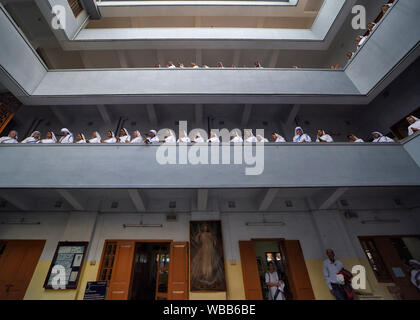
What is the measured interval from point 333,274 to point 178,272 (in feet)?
17.0

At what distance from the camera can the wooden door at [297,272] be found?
271 inches

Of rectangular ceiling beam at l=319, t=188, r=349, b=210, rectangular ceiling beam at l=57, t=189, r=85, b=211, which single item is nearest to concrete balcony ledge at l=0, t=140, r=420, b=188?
rectangular ceiling beam at l=57, t=189, r=85, b=211

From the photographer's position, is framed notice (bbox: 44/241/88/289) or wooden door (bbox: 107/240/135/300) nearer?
framed notice (bbox: 44/241/88/289)

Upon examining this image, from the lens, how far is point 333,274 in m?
6.63

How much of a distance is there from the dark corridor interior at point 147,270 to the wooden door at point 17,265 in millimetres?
3508

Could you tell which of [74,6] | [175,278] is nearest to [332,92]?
[175,278]

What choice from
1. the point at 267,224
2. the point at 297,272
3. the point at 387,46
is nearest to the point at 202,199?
the point at 267,224

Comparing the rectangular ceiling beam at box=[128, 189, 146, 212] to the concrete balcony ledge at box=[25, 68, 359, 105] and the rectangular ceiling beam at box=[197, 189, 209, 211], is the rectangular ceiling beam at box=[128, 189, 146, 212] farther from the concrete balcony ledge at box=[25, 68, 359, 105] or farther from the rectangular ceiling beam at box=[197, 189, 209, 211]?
the concrete balcony ledge at box=[25, 68, 359, 105]

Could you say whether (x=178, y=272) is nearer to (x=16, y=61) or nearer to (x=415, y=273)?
(x=415, y=273)

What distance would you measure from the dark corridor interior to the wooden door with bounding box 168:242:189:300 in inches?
27.3

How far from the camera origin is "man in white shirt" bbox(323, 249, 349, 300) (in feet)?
21.0

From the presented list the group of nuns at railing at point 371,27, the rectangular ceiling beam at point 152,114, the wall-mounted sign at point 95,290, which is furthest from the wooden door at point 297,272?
the group of nuns at railing at point 371,27
